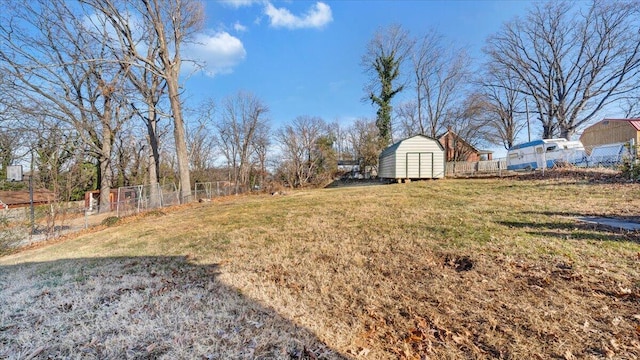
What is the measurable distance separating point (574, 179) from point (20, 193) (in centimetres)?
3277

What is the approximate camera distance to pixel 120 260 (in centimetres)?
453

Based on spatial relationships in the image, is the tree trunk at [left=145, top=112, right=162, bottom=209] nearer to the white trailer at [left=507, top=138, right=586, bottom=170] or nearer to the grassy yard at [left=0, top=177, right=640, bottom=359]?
the grassy yard at [left=0, top=177, right=640, bottom=359]

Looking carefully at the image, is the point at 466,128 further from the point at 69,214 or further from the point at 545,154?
the point at 69,214

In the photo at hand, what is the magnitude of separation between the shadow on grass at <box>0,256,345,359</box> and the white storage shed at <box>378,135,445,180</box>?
42.1 feet

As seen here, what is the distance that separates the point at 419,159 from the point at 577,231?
11114mm

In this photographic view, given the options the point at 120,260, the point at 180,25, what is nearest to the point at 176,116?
the point at 180,25

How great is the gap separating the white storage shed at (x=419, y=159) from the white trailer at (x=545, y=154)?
15.1 ft

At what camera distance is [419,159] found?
1474 centimetres

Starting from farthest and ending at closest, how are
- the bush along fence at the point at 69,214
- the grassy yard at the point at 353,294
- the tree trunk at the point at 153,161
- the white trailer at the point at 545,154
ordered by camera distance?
the tree trunk at the point at 153,161 < the white trailer at the point at 545,154 < the bush along fence at the point at 69,214 < the grassy yard at the point at 353,294

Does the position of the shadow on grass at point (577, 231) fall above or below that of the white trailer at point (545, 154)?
below

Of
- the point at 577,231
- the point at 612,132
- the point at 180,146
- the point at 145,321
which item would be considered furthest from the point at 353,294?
the point at 612,132

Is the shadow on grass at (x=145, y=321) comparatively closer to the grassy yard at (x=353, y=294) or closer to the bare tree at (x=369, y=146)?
the grassy yard at (x=353, y=294)

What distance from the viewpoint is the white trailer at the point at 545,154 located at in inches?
510

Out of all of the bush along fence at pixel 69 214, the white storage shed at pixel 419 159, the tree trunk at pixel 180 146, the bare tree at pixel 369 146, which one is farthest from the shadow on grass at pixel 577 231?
the bare tree at pixel 369 146
